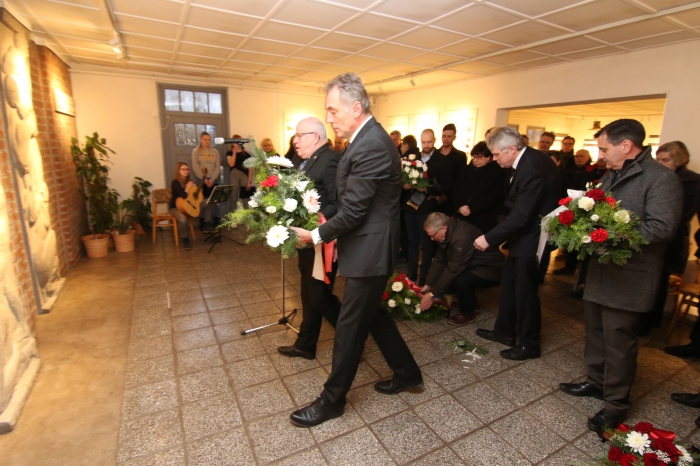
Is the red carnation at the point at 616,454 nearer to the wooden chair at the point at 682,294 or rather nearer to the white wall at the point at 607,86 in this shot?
the wooden chair at the point at 682,294

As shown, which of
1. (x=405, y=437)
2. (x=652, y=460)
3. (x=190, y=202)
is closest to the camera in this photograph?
(x=652, y=460)

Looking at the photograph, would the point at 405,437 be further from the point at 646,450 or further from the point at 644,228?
the point at 644,228

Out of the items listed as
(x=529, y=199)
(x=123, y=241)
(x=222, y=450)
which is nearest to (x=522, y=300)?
(x=529, y=199)

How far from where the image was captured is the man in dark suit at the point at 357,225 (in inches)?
72.4

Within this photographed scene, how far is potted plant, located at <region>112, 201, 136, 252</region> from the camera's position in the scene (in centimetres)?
575

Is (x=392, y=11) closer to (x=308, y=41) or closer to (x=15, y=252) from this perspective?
(x=308, y=41)

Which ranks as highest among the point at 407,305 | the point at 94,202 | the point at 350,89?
the point at 350,89

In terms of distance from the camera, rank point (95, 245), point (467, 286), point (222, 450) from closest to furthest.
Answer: point (222, 450) < point (467, 286) < point (95, 245)

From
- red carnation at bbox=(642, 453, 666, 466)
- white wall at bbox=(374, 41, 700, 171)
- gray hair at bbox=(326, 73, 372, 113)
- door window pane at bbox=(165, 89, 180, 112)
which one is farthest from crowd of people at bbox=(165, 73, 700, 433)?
door window pane at bbox=(165, 89, 180, 112)

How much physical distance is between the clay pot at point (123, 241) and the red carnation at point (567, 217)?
5.98 meters

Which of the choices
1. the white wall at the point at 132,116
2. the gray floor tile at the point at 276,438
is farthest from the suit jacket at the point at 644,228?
the white wall at the point at 132,116

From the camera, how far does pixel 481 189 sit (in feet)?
13.6

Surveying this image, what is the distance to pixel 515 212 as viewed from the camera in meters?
2.76

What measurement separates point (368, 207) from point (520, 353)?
1997mm
